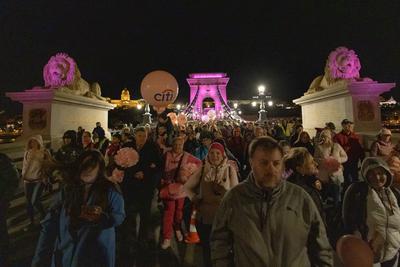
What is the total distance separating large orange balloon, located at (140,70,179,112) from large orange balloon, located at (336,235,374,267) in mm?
7521

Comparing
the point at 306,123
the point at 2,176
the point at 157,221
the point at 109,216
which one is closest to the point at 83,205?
the point at 109,216

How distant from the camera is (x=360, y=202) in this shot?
118 inches

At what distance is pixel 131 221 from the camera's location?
16.0ft

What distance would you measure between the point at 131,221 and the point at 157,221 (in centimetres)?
74

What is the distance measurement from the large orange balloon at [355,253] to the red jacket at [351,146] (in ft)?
19.3

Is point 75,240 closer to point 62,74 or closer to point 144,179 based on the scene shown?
point 144,179

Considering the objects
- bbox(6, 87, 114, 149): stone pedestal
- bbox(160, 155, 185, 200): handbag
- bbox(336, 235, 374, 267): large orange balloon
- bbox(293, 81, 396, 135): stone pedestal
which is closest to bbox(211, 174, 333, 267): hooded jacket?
bbox(336, 235, 374, 267): large orange balloon

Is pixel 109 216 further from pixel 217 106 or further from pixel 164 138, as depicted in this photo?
pixel 217 106

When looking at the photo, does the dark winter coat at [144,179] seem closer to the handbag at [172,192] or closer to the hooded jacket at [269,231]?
the handbag at [172,192]

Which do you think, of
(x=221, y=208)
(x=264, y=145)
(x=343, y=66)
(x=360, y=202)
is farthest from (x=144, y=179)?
(x=343, y=66)

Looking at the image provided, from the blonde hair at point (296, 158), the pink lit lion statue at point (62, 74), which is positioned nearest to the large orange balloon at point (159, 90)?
the pink lit lion statue at point (62, 74)

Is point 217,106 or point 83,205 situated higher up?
point 217,106

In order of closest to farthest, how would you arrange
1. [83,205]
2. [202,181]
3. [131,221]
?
[83,205] < [202,181] < [131,221]

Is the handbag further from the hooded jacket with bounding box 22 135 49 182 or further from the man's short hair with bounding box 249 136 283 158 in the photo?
the man's short hair with bounding box 249 136 283 158
